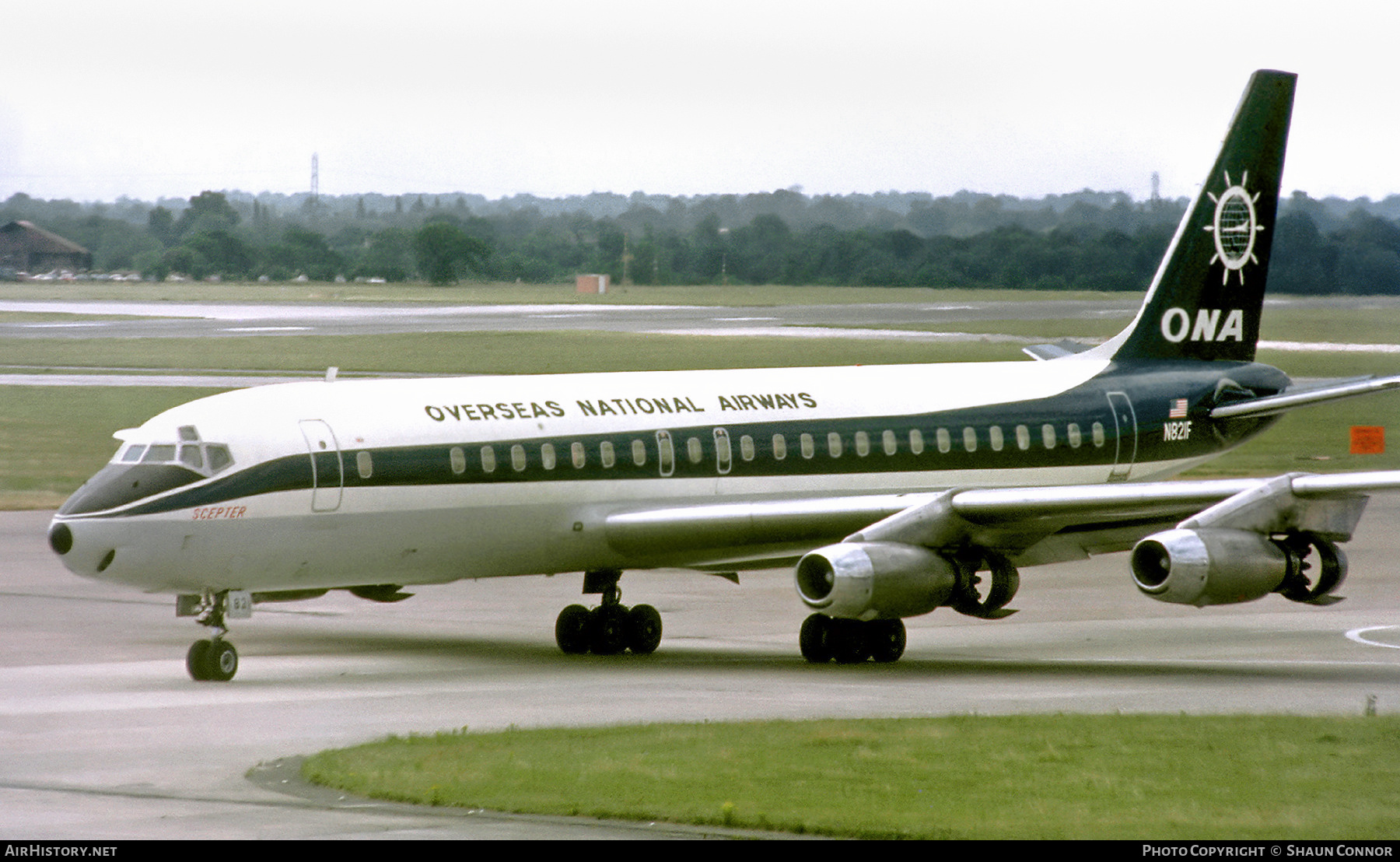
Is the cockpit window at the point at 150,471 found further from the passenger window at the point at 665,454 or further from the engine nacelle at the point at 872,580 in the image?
the engine nacelle at the point at 872,580

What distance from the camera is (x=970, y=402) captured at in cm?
2892

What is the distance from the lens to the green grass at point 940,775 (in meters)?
14.6

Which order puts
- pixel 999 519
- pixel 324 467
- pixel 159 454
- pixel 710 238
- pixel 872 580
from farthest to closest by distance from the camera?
1. pixel 710 238
2. pixel 999 519
3. pixel 324 467
4. pixel 872 580
5. pixel 159 454

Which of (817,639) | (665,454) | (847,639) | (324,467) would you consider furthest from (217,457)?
(847,639)

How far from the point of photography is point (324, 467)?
2359 cm

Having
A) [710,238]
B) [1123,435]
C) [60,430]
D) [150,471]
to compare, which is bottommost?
[60,430]

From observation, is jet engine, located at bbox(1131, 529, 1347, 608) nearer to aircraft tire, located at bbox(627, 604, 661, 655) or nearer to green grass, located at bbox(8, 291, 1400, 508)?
aircraft tire, located at bbox(627, 604, 661, 655)

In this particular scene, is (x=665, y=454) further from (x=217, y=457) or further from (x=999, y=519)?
(x=217, y=457)

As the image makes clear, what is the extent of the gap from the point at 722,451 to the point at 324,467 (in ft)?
18.4

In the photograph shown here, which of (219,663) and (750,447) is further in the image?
(750,447)

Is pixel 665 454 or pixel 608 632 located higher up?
pixel 665 454

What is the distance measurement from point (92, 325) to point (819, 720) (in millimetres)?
54097

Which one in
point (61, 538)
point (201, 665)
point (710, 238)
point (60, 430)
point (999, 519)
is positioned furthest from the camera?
point (710, 238)
